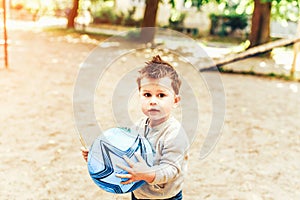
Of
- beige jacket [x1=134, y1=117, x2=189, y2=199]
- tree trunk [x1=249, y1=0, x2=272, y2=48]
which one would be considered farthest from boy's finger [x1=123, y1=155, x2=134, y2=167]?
tree trunk [x1=249, y1=0, x2=272, y2=48]

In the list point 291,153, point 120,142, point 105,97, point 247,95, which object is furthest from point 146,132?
point 247,95

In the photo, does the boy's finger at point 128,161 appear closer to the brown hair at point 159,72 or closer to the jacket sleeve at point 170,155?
the jacket sleeve at point 170,155

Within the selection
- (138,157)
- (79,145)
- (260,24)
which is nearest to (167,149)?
(138,157)

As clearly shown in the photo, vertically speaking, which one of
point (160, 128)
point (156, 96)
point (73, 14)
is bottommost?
point (73, 14)

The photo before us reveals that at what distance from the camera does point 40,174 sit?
4.40 m

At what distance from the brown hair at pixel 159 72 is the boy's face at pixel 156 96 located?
0.06 feet

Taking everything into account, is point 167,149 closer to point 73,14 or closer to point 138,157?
point 138,157

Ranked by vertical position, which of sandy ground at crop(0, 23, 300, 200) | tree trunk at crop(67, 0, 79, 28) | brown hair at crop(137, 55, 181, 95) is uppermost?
brown hair at crop(137, 55, 181, 95)

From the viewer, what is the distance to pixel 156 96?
1779mm

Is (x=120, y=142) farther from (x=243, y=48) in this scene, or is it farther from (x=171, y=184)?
(x=243, y=48)

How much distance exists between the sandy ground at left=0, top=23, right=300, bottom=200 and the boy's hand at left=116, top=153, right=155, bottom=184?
2308mm

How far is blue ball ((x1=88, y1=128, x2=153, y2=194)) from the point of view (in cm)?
183

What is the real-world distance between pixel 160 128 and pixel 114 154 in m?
0.23

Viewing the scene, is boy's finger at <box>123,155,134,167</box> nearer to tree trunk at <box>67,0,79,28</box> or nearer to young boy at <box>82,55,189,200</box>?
young boy at <box>82,55,189,200</box>
